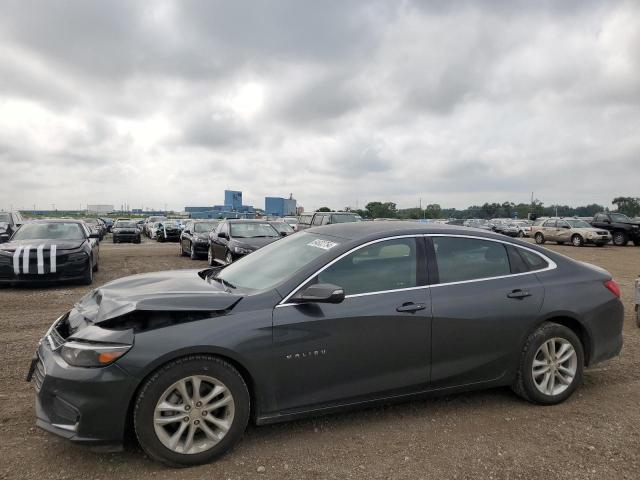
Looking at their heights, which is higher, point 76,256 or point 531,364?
point 76,256

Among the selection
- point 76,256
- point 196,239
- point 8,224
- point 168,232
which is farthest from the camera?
point 168,232

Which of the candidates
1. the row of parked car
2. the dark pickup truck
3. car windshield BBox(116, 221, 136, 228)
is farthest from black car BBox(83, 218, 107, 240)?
the dark pickup truck

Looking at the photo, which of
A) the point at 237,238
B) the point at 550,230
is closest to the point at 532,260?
the point at 237,238

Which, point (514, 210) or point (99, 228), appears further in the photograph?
point (514, 210)

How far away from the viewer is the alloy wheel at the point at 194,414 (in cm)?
281

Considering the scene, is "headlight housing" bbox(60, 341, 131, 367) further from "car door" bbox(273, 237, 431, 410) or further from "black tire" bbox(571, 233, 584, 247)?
"black tire" bbox(571, 233, 584, 247)

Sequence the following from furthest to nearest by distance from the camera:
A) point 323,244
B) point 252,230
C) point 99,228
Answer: point 99,228, point 252,230, point 323,244

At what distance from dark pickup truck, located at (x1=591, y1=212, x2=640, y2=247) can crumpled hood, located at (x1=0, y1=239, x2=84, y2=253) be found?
26905 millimetres

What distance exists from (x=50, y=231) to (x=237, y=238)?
438 centimetres

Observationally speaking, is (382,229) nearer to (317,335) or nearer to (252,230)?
(317,335)

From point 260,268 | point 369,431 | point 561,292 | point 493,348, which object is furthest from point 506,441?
point 260,268

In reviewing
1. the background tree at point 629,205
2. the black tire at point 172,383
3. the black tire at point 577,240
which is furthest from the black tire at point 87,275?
the background tree at point 629,205

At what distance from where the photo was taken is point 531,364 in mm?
3771

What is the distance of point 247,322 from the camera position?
2984 millimetres
